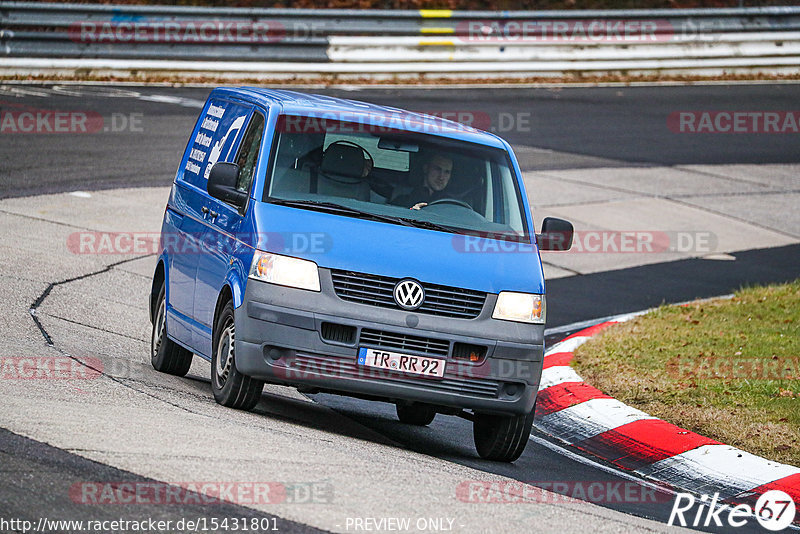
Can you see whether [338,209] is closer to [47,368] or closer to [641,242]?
[47,368]

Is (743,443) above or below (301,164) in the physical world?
below

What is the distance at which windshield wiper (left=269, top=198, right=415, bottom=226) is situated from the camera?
25.3 feet

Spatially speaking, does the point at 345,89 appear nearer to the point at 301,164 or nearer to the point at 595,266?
the point at 595,266

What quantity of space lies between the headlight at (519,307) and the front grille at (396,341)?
43 cm

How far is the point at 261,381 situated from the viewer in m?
7.47

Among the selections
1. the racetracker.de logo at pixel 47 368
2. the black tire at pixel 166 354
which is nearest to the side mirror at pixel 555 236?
the black tire at pixel 166 354

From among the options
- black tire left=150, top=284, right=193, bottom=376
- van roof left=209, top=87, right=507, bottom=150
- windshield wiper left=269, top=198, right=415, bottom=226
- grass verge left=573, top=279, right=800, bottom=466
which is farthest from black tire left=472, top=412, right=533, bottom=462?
black tire left=150, top=284, right=193, bottom=376

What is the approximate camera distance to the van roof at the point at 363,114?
327 inches

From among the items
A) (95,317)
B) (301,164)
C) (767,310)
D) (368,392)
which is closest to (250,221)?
(301,164)

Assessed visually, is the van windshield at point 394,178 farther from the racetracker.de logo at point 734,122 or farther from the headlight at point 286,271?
the racetracker.de logo at point 734,122

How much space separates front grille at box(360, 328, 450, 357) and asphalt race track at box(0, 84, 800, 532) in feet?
2.27

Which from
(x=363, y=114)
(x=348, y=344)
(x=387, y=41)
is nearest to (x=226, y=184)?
(x=363, y=114)

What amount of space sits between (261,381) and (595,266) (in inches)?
312

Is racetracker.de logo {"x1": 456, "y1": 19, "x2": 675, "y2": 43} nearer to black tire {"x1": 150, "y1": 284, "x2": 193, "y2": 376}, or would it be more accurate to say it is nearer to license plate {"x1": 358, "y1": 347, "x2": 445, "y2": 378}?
black tire {"x1": 150, "y1": 284, "x2": 193, "y2": 376}
